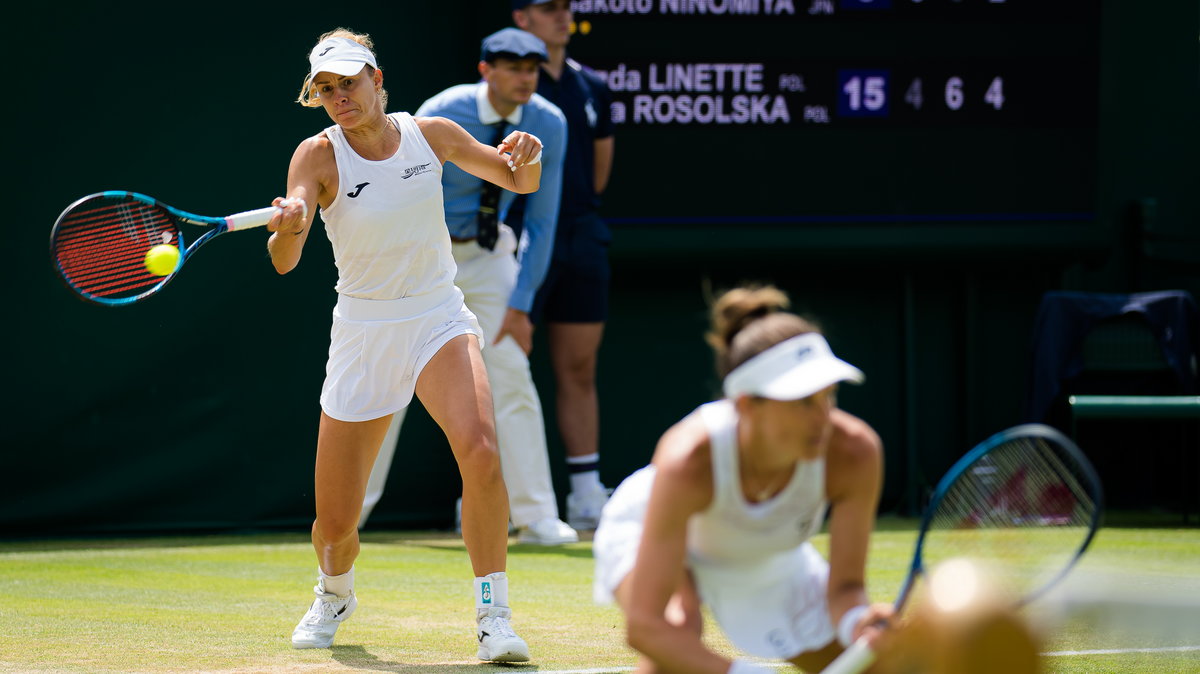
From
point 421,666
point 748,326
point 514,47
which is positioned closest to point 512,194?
point 514,47

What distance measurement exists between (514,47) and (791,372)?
3.71 metres

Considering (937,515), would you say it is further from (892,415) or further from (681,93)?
(892,415)

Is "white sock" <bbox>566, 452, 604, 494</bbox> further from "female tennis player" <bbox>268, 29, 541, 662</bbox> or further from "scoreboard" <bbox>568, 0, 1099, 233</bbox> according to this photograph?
"female tennis player" <bbox>268, 29, 541, 662</bbox>

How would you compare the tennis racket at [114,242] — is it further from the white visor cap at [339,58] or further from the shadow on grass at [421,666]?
the shadow on grass at [421,666]

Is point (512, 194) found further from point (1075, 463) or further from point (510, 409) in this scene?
point (1075, 463)

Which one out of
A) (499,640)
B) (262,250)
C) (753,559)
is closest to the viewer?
(753,559)

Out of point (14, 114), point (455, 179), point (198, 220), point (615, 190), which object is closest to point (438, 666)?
point (198, 220)

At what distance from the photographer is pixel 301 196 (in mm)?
4043

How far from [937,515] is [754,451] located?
0.35 meters

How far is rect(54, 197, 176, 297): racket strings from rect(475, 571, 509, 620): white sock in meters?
1.18

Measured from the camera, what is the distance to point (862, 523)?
9.20 ft

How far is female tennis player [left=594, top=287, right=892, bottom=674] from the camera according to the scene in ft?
8.65

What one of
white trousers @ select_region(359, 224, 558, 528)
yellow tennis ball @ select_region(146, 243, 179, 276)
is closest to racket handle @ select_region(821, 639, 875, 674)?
yellow tennis ball @ select_region(146, 243, 179, 276)

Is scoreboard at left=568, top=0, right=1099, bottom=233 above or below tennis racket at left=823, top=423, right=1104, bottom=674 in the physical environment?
above
